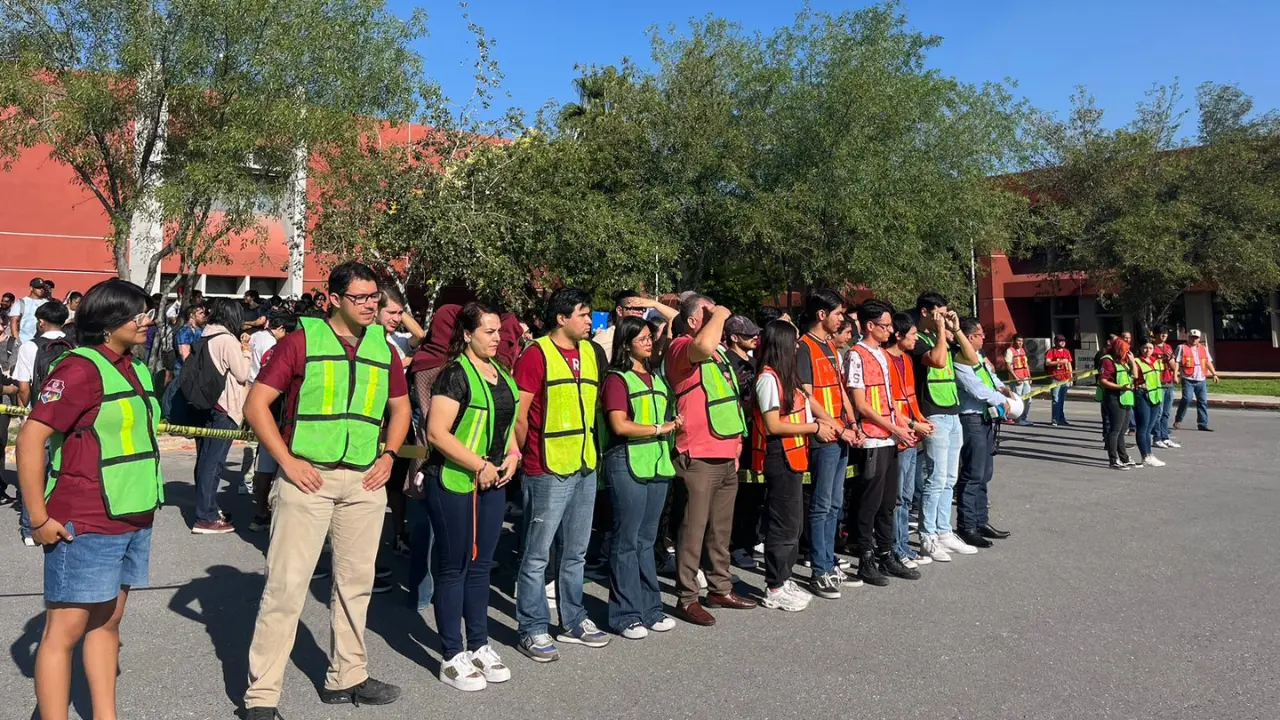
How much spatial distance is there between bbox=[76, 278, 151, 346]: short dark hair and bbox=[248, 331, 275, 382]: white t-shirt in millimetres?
4509

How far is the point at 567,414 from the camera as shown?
4680 millimetres

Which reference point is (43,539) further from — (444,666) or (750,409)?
(750,409)

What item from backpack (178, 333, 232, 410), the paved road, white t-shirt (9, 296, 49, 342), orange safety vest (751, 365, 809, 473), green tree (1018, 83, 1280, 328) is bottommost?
the paved road

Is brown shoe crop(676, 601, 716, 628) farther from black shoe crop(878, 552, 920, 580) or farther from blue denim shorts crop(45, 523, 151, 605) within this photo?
Result: blue denim shorts crop(45, 523, 151, 605)

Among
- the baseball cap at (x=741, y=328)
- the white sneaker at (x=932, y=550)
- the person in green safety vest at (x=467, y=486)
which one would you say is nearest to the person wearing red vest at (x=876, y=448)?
the white sneaker at (x=932, y=550)

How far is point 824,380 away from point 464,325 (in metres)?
2.63

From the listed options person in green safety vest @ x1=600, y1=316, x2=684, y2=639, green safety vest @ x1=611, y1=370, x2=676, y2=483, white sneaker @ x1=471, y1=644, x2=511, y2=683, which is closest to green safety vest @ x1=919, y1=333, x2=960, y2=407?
person in green safety vest @ x1=600, y1=316, x2=684, y2=639

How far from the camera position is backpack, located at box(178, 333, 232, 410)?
7332 millimetres

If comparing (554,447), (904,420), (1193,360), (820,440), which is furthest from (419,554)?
(1193,360)

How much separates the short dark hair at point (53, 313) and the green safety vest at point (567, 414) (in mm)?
4589

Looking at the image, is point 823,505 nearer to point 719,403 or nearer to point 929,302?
point 719,403

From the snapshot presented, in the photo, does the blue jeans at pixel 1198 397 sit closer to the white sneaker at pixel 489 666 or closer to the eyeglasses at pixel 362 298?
the white sneaker at pixel 489 666

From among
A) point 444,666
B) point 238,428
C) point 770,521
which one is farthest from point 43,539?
point 238,428

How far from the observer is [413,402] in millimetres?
5516
